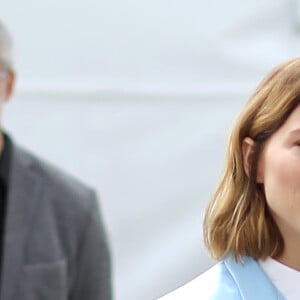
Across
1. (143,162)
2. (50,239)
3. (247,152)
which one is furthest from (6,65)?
(247,152)

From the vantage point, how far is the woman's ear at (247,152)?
1.29 m

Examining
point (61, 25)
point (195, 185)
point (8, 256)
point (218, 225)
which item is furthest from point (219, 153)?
point (218, 225)

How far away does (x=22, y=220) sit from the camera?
230 cm

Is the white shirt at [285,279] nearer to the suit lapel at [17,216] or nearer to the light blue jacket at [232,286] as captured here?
the light blue jacket at [232,286]

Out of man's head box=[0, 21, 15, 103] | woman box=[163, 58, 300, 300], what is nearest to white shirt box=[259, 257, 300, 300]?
woman box=[163, 58, 300, 300]

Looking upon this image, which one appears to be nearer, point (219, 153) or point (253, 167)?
point (253, 167)

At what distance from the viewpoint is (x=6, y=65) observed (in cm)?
235

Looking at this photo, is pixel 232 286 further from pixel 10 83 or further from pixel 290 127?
pixel 10 83

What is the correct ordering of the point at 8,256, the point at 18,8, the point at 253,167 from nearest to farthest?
the point at 253,167
the point at 8,256
the point at 18,8

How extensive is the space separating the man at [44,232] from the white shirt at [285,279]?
111cm

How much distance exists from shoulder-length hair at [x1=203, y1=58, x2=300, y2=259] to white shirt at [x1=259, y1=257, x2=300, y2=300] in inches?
0.9

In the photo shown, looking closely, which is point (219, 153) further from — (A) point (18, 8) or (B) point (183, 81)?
(A) point (18, 8)

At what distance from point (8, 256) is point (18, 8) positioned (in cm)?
67

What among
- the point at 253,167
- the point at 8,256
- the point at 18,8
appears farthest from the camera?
the point at 18,8
